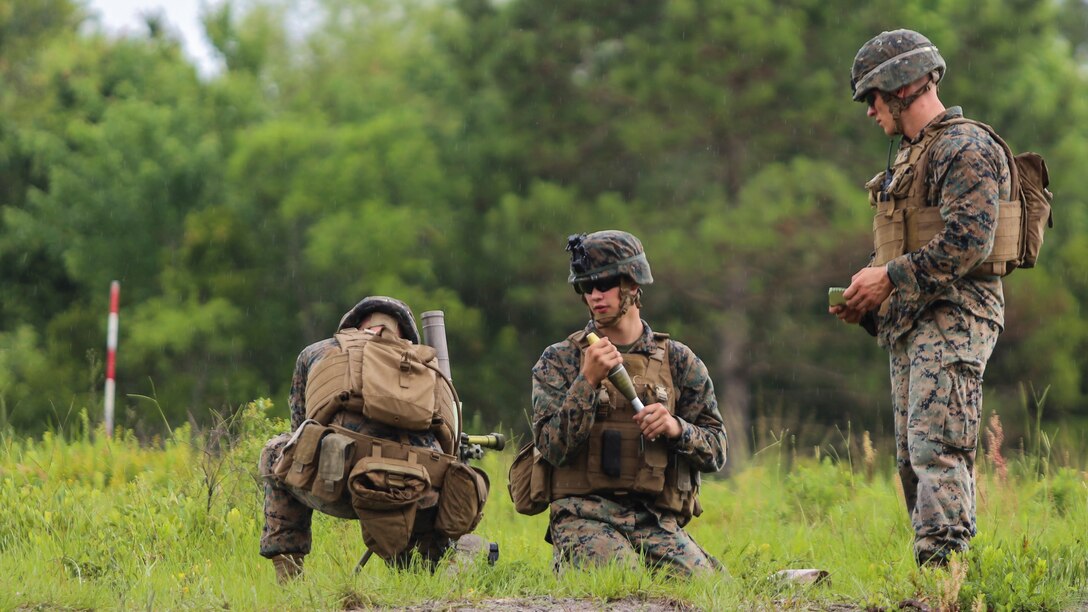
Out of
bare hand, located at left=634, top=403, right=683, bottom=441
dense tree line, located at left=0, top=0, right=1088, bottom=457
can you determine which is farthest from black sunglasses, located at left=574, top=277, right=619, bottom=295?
dense tree line, located at left=0, top=0, right=1088, bottom=457

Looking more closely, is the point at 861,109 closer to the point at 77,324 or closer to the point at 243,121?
the point at 77,324

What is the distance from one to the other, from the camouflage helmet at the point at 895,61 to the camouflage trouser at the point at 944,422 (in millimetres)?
878

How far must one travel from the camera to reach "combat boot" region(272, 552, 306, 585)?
5.83 m

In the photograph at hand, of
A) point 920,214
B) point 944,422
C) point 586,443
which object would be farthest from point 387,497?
point 920,214

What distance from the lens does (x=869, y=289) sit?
18.5 ft

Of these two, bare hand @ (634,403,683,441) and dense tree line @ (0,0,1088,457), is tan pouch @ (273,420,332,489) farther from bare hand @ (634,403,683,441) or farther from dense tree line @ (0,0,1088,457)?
dense tree line @ (0,0,1088,457)

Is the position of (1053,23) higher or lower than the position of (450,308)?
higher

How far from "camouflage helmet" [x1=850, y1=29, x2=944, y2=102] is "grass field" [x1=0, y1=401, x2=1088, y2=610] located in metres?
1.76

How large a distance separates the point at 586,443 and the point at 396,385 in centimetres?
78

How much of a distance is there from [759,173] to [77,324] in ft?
45.8

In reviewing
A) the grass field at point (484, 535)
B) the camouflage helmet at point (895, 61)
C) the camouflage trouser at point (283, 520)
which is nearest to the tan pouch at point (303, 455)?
the camouflage trouser at point (283, 520)

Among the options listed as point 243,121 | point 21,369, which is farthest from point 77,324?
point 243,121

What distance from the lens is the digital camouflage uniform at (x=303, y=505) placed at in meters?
5.68

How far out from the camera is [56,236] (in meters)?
29.0
